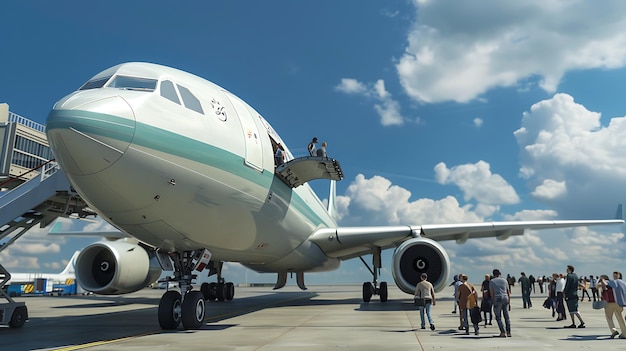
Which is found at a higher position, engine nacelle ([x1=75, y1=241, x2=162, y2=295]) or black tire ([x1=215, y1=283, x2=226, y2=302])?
engine nacelle ([x1=75, y1=241, x2=162, y2=295])

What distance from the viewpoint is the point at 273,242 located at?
41.3 ft

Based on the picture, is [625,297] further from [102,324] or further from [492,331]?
[102,324]

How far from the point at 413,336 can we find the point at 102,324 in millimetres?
7002

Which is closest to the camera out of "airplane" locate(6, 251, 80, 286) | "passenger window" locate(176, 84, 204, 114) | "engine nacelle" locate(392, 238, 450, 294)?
"passenger window" locate(176, 84, 204, 114)

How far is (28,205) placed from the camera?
37.0 ft

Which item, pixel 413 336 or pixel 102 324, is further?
pixel 102 324

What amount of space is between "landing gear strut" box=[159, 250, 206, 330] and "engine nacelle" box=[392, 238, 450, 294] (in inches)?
251

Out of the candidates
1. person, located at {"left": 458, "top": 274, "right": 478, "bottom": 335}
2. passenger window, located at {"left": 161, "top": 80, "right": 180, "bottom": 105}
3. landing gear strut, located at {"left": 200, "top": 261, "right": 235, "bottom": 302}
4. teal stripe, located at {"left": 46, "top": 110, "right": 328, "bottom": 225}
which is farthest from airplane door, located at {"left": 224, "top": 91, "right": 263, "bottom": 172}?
landing gear strut, located at {"left": 200, "top": 261, "right": 235, "bottom": 302}

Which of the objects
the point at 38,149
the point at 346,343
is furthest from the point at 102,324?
the point at 346,343

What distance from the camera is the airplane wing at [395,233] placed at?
16797 mm

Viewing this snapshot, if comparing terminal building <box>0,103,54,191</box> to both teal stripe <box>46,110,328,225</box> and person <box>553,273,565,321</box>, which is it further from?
person <box>553,273,565,321</box>

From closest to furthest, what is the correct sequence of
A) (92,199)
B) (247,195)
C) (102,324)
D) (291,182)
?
(92,199) < (247,195) < (102,324) < (291,182)

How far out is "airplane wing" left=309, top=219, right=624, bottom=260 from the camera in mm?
16797

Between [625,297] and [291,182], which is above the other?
[291,182]
